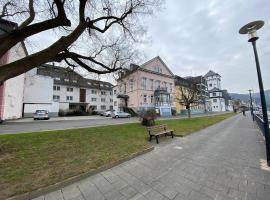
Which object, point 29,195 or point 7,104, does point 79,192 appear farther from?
point 7,104

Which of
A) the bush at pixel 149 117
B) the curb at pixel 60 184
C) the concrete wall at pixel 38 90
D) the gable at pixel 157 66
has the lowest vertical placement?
the curb at pixel 60 184

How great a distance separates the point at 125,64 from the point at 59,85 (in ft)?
127

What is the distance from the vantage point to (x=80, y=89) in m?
48.8

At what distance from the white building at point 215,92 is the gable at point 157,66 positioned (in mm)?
44080

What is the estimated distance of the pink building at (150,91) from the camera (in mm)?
39062

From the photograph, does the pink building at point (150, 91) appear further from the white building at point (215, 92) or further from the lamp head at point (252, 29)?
the white building at point (215, 92)

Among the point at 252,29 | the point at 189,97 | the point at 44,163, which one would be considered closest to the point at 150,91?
the point at 189,97

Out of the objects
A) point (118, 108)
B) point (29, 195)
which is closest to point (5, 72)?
point (29, 195)

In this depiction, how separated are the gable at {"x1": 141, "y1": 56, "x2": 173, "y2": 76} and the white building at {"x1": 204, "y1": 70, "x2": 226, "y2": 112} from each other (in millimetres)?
44080

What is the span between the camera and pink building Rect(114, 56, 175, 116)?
3906 centimetres

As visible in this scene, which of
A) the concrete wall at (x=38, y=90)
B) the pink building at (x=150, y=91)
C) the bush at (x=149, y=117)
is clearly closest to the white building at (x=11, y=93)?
the concrete wall at (x=38, y=90)

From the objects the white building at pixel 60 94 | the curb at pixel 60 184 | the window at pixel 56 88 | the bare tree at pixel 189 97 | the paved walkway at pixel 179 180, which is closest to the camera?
the curb at pixel 60 184

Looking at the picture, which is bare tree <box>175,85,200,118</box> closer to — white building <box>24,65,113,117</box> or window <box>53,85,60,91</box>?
white building <box>24,65,113,117</box>

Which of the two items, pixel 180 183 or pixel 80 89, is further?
pixel 80 89
